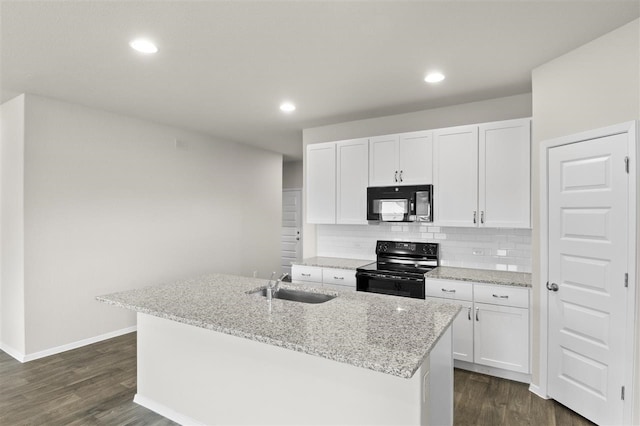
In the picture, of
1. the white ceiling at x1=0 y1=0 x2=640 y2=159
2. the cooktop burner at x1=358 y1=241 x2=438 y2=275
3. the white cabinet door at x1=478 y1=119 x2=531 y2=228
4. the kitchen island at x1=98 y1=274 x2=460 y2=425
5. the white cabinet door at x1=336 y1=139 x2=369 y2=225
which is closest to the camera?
the kitchen island at x1=98 y1=274 x2=460 y2=425

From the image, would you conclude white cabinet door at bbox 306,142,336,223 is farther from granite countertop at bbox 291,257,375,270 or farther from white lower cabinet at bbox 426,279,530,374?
white lower cabinet at bbox 426,279,530,374

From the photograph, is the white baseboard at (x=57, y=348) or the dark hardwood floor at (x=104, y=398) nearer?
the dark hardwood floor at (x=104, y=398)

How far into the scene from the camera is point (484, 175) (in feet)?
11.5

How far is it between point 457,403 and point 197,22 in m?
3.37

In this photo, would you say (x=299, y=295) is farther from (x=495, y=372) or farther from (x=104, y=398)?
(x=495, y=372)

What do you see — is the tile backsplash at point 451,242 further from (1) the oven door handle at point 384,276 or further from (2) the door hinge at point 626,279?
(2) the door hinge at point 626,279

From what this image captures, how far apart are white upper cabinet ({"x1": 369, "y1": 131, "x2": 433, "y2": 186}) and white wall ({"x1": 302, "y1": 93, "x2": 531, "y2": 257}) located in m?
0.38

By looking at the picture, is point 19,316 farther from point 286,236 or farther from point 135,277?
point 286,236

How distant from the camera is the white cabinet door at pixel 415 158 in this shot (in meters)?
3.84

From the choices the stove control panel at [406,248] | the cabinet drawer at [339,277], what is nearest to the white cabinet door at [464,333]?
the stove control panel at [406,248]

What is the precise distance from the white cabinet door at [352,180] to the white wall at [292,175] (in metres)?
3.55

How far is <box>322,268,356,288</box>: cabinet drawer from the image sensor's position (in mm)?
4023

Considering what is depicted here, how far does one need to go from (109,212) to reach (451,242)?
160 inches

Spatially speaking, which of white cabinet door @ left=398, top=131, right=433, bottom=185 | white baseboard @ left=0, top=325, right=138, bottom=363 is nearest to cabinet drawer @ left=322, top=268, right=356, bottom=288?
white cabinet door @ left=398, top=131, right=433, bottom=185
